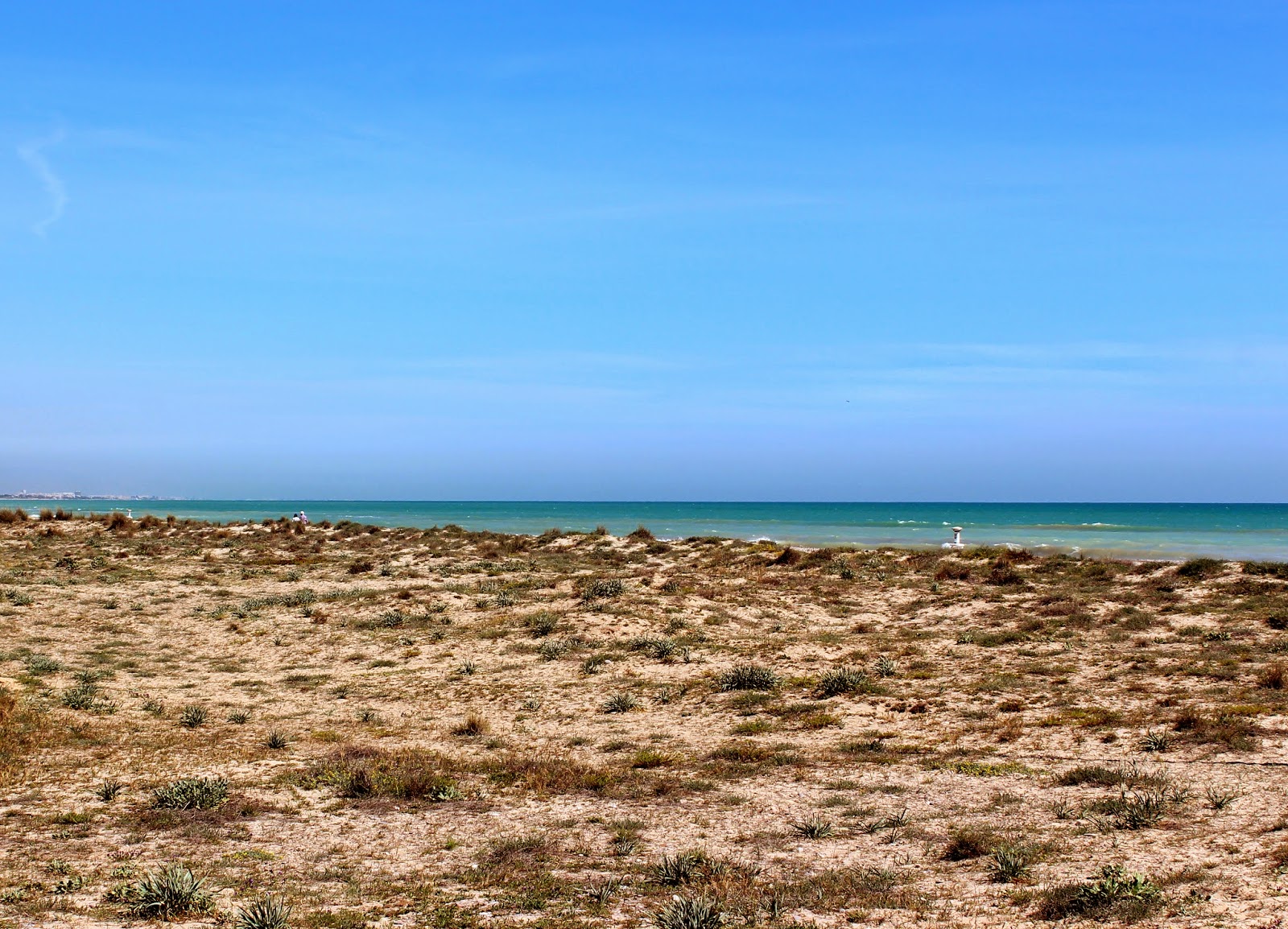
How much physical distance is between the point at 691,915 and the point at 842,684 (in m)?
10.5

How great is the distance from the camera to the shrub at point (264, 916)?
7.22 m

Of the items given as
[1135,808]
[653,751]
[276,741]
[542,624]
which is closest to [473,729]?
[276,741]

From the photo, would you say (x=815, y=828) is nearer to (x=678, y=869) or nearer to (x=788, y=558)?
(x=678, y=869)

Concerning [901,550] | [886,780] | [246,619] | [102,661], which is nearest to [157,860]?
[886,780]

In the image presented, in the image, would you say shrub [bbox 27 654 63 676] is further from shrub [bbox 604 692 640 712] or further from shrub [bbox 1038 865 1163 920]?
shrub [bbox 1038 865 1163 920]

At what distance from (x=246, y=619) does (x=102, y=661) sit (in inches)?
197

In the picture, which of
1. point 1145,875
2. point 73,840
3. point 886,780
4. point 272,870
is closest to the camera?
→ point 1145,875

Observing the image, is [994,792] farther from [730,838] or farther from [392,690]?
[392,690]

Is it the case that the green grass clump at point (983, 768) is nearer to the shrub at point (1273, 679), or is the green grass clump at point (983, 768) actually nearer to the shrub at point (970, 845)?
the shrub at point (970, 845)

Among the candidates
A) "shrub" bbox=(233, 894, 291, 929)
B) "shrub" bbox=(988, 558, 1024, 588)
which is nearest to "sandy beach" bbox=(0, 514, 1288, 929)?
"shrub" bbox=(233, 894, 291, 929)

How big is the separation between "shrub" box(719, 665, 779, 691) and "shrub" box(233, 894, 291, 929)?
1104 cm

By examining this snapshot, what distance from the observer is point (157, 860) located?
8.98 meters

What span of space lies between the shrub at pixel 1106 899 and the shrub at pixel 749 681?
10.1 metres

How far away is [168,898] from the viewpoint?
302 inches
